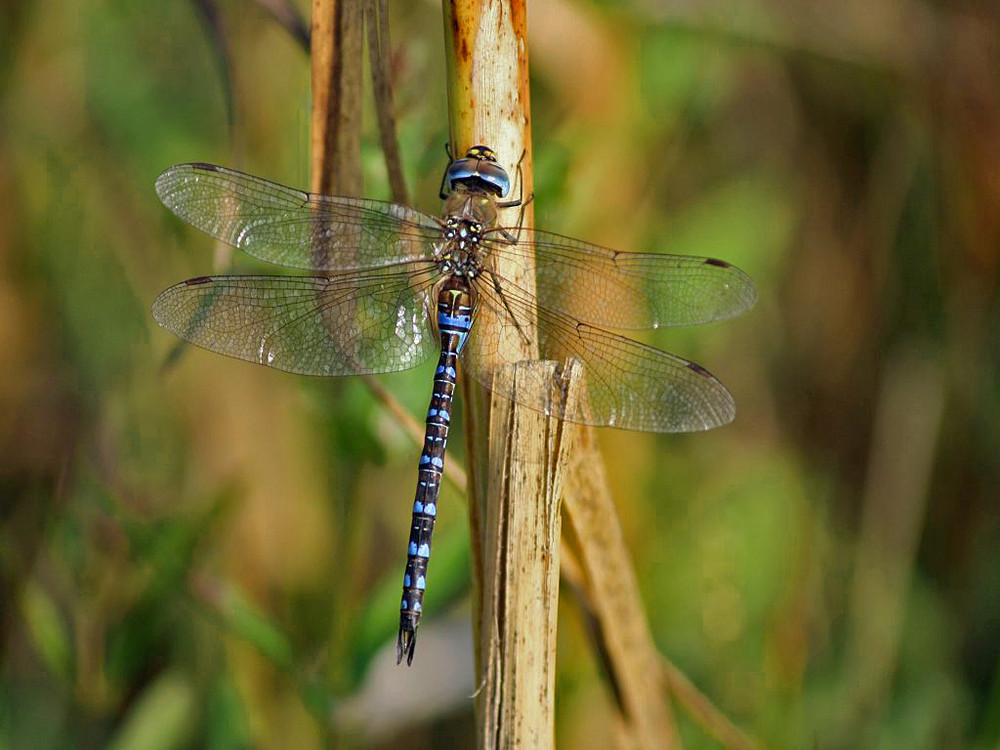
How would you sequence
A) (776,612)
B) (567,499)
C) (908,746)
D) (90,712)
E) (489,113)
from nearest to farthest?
1. (489,113)
2. (567,499)
3. (90,712)
4. (908,746)
5. (776,612)

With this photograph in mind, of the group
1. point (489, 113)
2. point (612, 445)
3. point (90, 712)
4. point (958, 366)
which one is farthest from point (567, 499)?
point (958, 366)

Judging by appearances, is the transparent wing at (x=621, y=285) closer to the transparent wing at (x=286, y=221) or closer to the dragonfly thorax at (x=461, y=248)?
the dragonfly thorax at (x=461, y=248)

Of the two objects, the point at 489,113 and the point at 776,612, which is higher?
the point at 489,113

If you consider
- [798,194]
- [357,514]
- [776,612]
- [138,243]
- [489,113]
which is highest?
[798,194]

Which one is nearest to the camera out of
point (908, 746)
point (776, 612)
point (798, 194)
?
point (908, 746)

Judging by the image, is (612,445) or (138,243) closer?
(612,445)

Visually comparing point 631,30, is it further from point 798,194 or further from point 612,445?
point 612,445

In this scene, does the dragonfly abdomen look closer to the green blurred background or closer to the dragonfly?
the dragonfly
